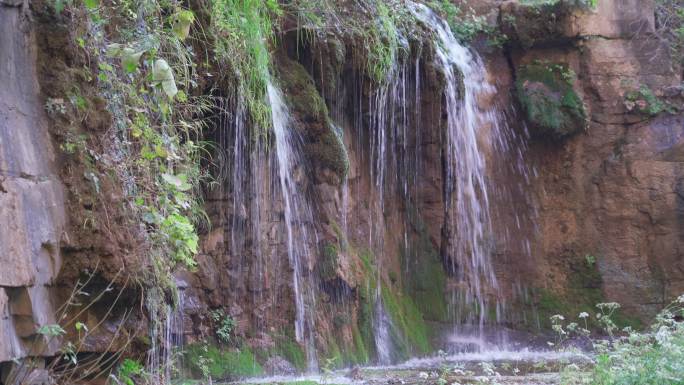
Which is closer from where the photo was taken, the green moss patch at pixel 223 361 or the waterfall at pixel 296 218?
the green moss patch at pixel 223 361

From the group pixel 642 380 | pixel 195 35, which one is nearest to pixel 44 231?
pixel 195 35

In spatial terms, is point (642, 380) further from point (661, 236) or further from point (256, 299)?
point (661, 236)

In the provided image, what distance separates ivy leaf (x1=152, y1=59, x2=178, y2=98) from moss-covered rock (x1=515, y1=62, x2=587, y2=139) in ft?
23.1

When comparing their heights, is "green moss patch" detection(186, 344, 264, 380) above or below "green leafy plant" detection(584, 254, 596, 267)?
below

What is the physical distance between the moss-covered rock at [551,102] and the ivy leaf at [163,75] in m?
7.05

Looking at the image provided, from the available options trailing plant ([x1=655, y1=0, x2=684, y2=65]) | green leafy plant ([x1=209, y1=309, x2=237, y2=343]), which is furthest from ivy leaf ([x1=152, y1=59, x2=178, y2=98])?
trailing plant ([x1=655, y1=0, x2=684, y2=65])

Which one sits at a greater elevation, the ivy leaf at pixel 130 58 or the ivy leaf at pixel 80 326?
the ivy leaf at pixel 130 58

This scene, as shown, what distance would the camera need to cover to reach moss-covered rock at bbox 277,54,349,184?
7711mm

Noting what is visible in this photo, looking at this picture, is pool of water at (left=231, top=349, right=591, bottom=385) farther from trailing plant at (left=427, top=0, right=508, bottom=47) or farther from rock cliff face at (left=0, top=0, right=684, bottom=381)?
trailing plant at (left=427, top=0, right=508, bottom=47)

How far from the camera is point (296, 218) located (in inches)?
301

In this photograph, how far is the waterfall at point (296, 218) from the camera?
24.3 ft

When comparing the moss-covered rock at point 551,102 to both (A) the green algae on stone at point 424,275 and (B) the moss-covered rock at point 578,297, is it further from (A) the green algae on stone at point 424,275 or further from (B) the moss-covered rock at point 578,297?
(A) the green algae on stone at point 424,275

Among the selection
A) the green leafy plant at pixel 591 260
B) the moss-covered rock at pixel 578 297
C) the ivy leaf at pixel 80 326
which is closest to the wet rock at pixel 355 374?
the ivy leaf at pixel 80 326

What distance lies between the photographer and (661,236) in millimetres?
10539
